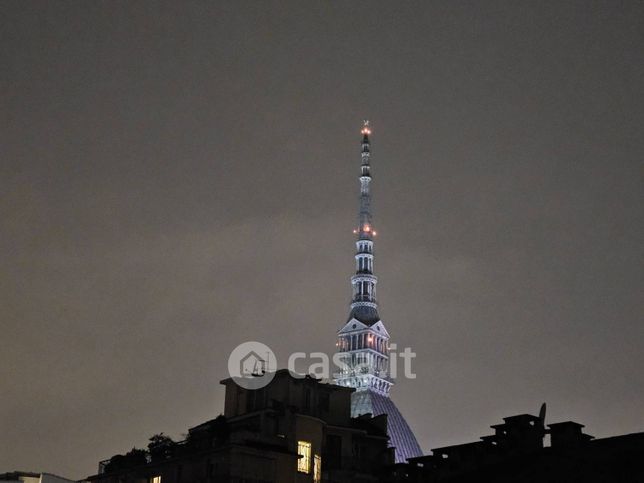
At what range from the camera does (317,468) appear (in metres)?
89.1

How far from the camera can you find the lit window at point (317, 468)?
289ft

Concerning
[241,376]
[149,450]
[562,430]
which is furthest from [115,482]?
[562,430]

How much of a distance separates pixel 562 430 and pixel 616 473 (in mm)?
4474

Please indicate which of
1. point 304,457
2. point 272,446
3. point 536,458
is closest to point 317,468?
point 304,457

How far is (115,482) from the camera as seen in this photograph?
306ft

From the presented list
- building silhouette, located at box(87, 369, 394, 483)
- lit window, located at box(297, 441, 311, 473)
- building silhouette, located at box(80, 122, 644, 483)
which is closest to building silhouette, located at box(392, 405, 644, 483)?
building silhouette, located at box(80, 122, 644, 483)

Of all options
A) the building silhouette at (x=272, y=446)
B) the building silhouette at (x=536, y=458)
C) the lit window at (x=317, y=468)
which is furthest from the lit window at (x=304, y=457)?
the building silhouette at (x=536, y=458)

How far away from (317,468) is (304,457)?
197 centimetres

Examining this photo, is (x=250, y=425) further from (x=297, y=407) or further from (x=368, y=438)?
(x=368, y=438)

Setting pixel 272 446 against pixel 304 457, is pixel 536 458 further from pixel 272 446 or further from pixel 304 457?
pixel 304 457

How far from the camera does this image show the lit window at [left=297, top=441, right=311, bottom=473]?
284 feet

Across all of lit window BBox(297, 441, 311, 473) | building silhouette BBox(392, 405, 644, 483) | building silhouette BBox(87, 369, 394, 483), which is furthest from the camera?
lit window BBox(297, 441, 311, 473)

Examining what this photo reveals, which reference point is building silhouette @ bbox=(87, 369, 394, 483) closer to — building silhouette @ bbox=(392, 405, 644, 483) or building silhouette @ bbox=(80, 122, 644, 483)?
building silhouette @ bbox=(80, 122, 644, 483)

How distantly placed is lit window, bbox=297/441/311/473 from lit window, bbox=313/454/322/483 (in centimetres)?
80
